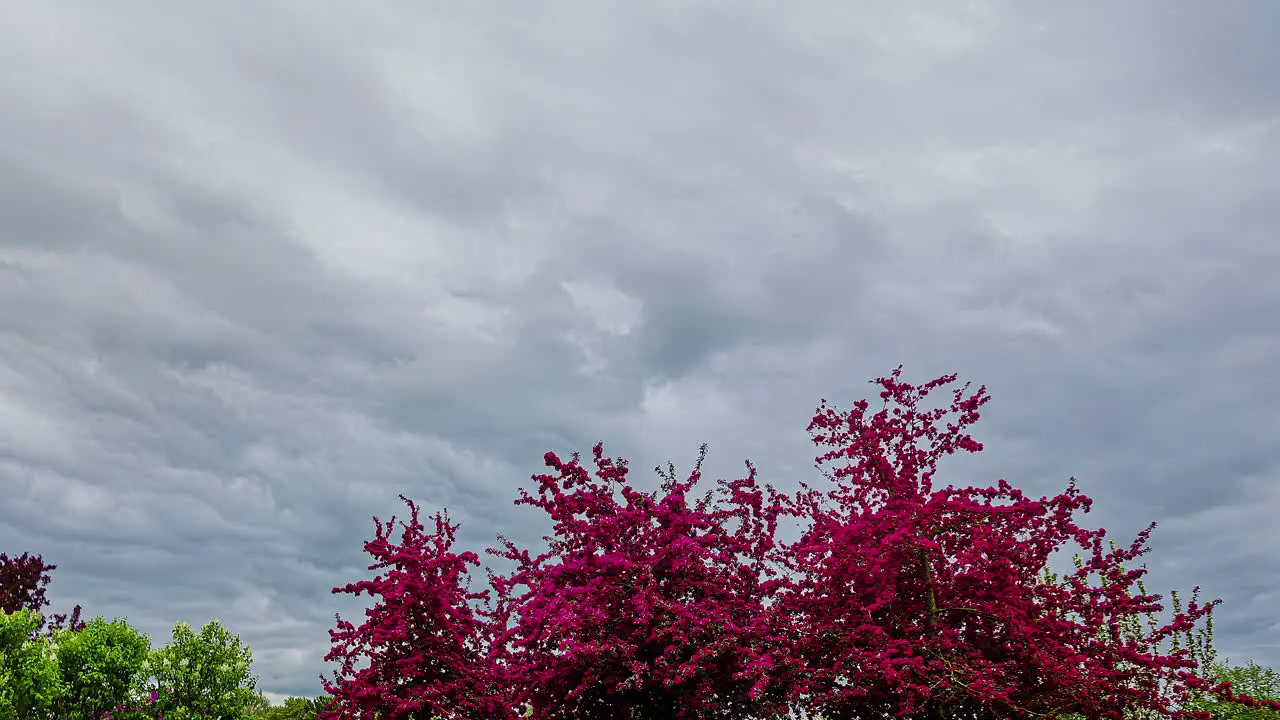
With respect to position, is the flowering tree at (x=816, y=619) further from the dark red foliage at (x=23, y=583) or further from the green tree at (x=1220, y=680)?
the dark red foliage at (x=23, y=583)

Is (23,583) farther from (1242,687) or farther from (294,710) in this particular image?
(1242,687)

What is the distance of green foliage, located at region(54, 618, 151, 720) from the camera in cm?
1798

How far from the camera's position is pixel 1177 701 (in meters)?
12.5

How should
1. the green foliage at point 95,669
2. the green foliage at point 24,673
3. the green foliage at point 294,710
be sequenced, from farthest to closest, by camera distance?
1. the green foliage at point 294,710
2. the green foliage at point 95,669
3. the green foliage at point 24,673

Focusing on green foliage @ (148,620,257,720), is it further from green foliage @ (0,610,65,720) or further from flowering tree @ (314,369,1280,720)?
flowering tree @ (314,369,1280,720)

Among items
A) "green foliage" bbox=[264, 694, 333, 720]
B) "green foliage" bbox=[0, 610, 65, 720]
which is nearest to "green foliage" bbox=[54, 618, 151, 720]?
"green foliage" bbox=[0, 610, 65, 720]

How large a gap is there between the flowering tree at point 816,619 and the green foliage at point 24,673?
24.6ft

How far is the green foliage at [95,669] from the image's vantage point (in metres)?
18.0

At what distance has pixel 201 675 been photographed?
61.4 ft

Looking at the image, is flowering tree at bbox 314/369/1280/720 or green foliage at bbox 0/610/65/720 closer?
flowering tree at bbox 314/369/1280/720

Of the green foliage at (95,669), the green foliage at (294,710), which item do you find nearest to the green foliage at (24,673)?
the green foliage at (95,669)

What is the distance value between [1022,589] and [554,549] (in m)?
7.02

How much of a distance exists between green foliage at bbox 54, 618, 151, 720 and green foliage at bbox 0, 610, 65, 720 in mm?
275

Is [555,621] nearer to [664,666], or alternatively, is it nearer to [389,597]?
[664,666]
